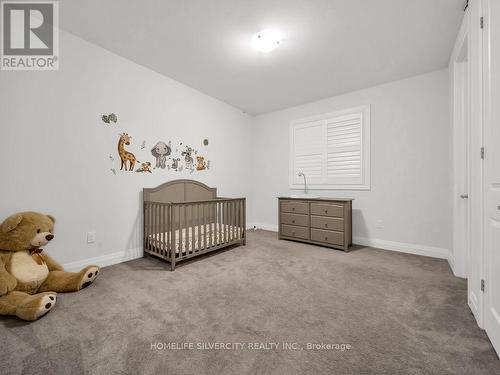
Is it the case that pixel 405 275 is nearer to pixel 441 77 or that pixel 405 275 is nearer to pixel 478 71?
pixel 478 71

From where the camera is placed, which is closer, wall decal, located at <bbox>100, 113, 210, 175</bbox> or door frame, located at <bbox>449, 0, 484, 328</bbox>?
door frame, located at <bbox>449, 0, 484, 328</bbox>

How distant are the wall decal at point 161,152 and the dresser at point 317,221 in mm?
1856

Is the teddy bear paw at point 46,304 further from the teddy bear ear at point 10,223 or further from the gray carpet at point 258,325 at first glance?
the teddy bear ear at point 10,223

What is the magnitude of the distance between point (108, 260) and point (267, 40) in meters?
2.84

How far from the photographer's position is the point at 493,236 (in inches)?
48.6

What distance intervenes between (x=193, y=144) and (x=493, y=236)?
10.7 ft

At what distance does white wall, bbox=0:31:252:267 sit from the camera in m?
1.91

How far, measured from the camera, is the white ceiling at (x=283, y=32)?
1840 millimetres

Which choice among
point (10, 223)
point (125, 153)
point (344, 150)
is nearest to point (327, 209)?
point (344, 150)

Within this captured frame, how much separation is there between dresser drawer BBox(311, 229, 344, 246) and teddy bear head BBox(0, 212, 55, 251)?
298cm

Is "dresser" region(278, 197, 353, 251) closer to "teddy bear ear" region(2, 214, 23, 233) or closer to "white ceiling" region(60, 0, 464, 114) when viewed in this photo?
"white ceiling" region(60, 0, 464, 114)

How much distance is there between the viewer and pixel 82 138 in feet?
7.42

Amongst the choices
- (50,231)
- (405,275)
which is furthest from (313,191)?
(50,231)

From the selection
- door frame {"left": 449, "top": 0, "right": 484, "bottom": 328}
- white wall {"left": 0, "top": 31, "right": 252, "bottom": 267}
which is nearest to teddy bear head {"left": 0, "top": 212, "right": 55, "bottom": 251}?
white wall {"left": 0, "top": 31, "right": 252, "bottom": 267}
